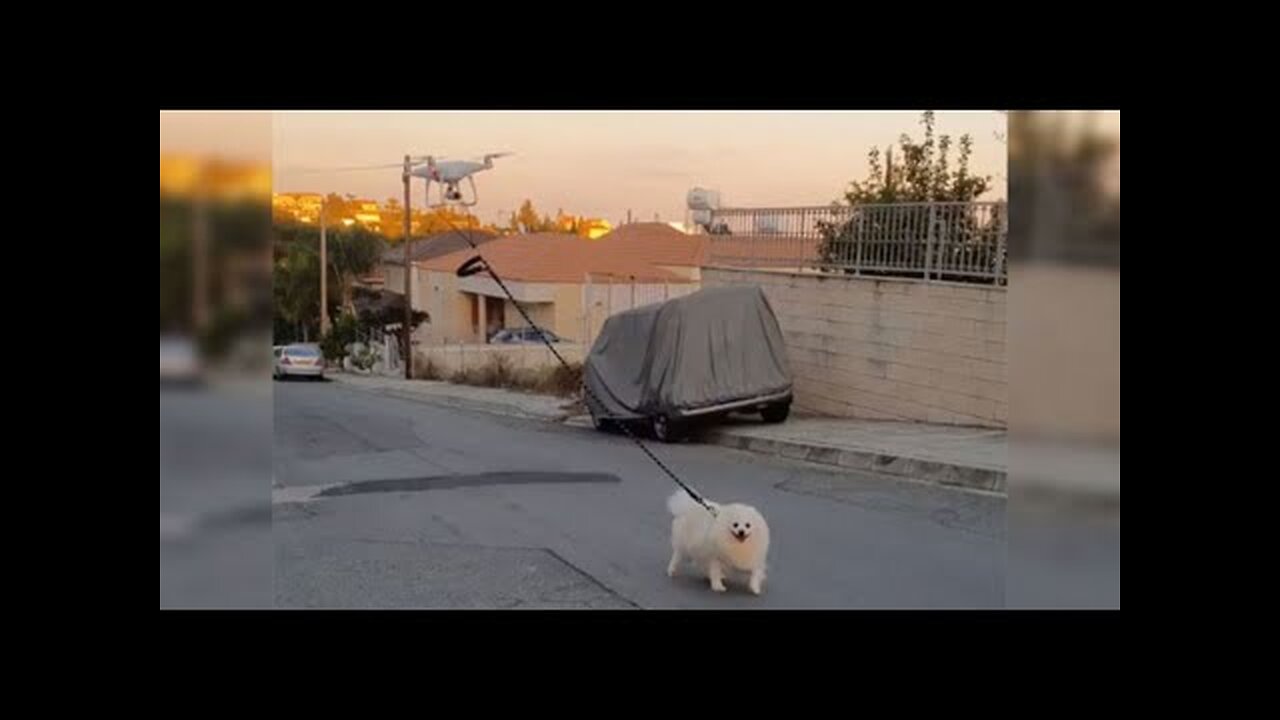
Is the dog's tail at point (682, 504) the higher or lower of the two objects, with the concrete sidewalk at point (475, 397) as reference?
higher

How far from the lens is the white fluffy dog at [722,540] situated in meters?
5.66

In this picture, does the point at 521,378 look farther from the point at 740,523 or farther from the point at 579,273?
the point at 740,523

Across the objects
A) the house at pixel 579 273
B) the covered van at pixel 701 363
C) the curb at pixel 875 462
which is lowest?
the curb at pixel 875 462

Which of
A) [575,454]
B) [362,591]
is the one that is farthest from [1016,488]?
[575,454]

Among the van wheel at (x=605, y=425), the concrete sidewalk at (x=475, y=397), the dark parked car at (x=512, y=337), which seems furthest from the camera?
the dark parked car at (x=512, y=337)

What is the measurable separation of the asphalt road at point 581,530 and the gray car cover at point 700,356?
79 centimetres

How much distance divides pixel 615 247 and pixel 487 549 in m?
21.4

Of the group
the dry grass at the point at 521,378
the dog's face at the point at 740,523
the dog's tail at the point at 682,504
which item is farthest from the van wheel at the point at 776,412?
the dog's face at the point at 740,523

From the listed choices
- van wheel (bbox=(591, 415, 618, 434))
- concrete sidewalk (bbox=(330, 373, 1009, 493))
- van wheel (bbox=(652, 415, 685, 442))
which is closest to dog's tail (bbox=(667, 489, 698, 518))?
concrete sidewalk (bbox=(330, 373, 1009, 493))

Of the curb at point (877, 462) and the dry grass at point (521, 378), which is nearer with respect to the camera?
the curb at point (877, 462)

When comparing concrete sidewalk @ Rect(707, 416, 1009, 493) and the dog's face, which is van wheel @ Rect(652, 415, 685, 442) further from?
the dog's face

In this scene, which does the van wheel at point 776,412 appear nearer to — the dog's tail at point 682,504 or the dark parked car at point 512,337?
the dog's tail at point 682,504

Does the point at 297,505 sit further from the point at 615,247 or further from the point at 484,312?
the point at 484,312

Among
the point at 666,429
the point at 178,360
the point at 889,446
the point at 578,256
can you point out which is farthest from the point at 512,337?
the point at 178,360
